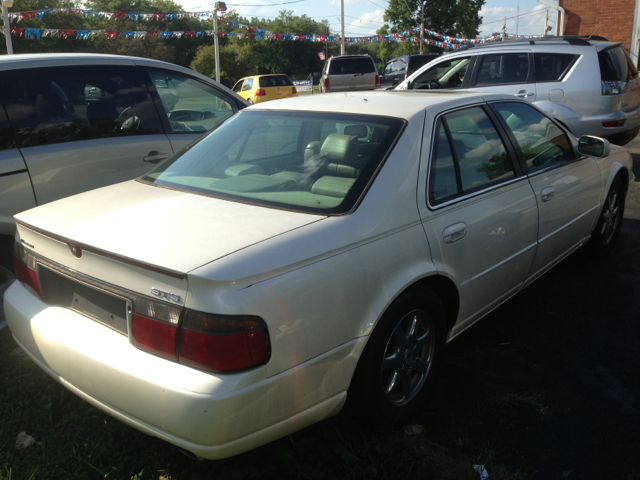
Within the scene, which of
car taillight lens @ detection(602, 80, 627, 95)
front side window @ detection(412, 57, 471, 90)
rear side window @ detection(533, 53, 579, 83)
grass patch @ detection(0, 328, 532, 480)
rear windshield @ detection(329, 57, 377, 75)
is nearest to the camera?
grass patch @ detection(0, 328, 532, 480)

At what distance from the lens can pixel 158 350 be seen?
2.00 meters

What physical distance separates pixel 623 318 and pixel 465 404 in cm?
169

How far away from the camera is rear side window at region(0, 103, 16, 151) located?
3.61 m

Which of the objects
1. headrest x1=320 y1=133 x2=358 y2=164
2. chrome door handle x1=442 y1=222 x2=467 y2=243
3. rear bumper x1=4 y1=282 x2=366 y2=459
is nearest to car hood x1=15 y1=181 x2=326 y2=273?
rear bumper x1=4 y1=282 x2=366 y2=459

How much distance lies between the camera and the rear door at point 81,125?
12.3 ft

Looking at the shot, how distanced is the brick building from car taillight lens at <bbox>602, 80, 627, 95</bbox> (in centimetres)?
1240

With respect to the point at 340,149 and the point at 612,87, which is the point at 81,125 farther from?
the point at 612,87

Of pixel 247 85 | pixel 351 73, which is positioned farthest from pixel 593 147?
pixel 247 85

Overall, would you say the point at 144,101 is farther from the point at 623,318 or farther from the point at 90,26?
the point at 90,26

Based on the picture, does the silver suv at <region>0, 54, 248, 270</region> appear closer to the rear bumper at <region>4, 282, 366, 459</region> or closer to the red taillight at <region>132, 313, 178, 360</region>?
the rear bumper at <region>4, 282, 366, 459</region>

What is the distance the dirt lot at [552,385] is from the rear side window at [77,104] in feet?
9.14

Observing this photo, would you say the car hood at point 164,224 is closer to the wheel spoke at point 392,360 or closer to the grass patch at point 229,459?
the wheel spoke at point 392,360

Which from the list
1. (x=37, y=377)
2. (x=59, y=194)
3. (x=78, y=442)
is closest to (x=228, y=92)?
(x=59, y=194)

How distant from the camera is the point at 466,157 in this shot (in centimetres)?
311
